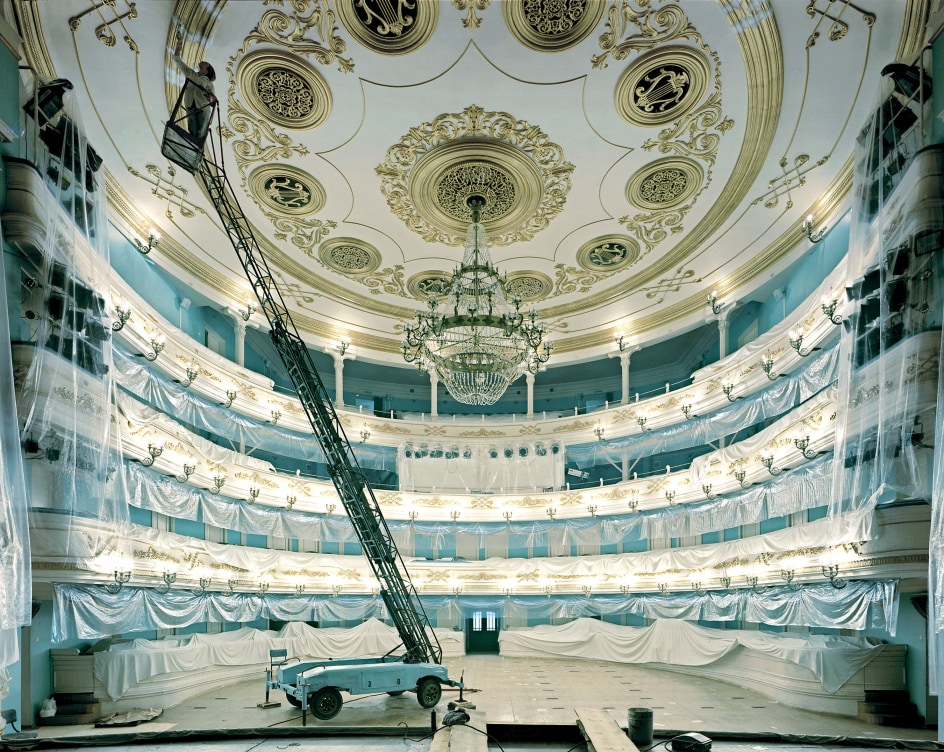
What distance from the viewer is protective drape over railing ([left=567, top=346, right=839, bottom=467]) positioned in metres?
15.2

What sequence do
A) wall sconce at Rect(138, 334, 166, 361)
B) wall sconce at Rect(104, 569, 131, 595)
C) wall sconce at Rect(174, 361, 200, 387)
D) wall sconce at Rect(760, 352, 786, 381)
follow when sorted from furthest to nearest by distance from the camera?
wall sconce at Rect(174, 361, 200, 387) → wall sconce at Rect(760, 352, 786, 381) → wall sconce at Rect(138, 334, 166, 361) → wall sconce at Rect(104, 569, 131, 595)

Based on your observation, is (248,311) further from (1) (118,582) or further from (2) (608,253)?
(2) (608,253)

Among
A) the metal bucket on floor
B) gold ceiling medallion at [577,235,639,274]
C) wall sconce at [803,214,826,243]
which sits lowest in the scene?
the metal bucket on floor

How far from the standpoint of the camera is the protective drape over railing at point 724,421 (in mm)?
15211

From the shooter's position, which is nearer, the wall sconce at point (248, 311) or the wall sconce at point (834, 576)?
the wall sconce at point (834, 576)

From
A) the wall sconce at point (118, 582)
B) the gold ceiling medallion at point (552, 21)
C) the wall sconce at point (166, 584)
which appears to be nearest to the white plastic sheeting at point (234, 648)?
the wall sconce at point (166, 584)

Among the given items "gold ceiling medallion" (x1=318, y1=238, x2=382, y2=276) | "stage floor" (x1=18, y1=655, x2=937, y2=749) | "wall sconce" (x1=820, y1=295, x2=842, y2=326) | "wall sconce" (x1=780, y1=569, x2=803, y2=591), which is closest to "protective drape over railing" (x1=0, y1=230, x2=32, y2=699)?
"stage floor" (x1=18, y1=655, x2=937, y2=749)

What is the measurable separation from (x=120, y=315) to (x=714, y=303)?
15.6 meters

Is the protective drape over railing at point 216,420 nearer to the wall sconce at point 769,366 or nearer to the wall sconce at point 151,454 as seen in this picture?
the wall sconce at point 151,454

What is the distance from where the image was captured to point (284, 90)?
1283cm

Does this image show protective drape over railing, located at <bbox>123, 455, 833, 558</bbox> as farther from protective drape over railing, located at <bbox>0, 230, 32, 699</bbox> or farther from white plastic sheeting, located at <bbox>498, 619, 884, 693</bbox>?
protective drape over railing, located at <bbox>0, 230, 32, 699</bbox>

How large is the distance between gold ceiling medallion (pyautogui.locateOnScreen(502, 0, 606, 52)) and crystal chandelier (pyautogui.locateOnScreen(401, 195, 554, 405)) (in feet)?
15.6

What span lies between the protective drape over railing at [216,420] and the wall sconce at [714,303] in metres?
12.0

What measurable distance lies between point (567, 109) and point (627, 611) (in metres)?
16.4
